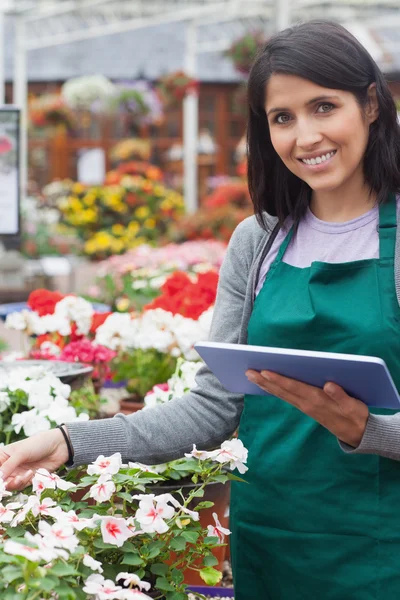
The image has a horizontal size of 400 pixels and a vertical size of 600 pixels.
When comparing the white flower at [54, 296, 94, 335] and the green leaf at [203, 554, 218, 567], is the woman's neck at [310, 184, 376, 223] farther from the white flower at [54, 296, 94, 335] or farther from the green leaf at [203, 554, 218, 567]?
the white flower at [54, 296, 94, 335]

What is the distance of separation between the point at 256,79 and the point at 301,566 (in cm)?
87

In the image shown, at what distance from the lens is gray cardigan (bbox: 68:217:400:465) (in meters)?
1.71

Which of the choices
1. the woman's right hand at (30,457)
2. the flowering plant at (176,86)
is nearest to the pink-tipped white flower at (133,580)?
the woman's right hand at (30,457)

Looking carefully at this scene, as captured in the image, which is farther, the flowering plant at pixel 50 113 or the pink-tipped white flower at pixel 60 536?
the flowering plant at pixel 50 113

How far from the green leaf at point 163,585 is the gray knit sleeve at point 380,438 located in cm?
35

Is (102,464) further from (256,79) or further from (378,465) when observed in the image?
(256,79)

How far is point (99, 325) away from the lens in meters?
3.31

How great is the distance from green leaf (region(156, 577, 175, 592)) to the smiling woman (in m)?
0.32

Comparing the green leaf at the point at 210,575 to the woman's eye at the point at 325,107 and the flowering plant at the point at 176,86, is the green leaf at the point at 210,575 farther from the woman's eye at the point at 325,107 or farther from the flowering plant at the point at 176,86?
the flowering plant at the point at 176,86

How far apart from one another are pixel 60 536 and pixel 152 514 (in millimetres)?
184

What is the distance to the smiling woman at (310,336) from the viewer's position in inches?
63.5

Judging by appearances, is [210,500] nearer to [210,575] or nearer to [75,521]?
[210,575]

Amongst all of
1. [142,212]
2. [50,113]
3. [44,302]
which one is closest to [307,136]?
[44,302]

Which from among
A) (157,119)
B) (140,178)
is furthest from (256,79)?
(157,119)
